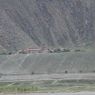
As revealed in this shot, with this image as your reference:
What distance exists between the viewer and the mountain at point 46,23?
331 feet

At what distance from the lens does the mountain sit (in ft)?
331

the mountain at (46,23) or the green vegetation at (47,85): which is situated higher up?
the mountain at (46,23)

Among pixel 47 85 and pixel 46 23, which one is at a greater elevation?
pixel 46 23

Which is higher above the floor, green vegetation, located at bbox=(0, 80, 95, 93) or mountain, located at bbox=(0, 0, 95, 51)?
mountain, located at bbox=(0, 0, 95, 51)

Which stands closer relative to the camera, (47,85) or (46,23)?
(47,85)

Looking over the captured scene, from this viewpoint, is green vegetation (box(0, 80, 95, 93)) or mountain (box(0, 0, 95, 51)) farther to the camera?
mountain (box(0, 0, 95, 51))

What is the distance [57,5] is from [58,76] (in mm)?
48526

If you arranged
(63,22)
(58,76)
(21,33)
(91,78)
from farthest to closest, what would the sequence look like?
1. (63,22)
2. (21,33)
3. (58,76)
4. (91,78)

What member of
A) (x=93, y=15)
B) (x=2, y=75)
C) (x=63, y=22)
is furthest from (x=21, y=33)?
(x=2, y=75)

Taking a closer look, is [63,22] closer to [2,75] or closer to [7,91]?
[2,75]

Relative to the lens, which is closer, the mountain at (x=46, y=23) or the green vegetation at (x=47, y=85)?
the green vegetation at (x=47, y=85)

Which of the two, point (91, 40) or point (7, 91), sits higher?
point (91, 40)

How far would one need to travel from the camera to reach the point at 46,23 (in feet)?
362

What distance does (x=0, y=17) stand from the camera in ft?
343
